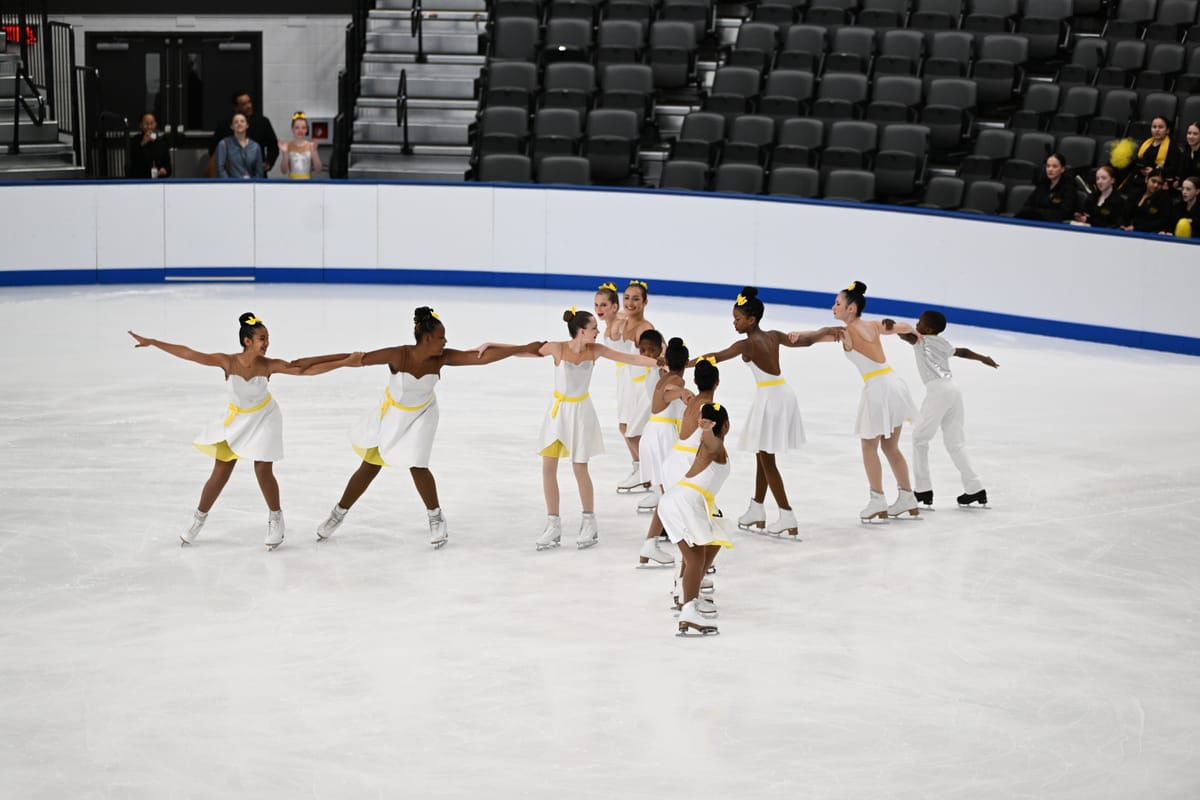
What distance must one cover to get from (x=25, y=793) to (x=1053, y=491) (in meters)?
6.76

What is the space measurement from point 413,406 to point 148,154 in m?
11.5

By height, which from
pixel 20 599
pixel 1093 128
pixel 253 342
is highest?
pixel 1093 128

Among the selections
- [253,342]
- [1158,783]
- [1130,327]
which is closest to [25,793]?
[253,342]

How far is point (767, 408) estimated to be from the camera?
877 centimetres

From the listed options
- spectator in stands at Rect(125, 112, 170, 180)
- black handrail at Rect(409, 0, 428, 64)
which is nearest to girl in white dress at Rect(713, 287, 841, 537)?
spectator in stands at Rect(125, 112, 170, 180)

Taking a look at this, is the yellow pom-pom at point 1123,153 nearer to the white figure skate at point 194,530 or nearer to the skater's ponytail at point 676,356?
the skater's ponytail at point 676,356

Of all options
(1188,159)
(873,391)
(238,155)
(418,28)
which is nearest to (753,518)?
(873,391)

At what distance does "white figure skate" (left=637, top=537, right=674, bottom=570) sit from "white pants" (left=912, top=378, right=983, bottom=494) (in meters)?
1.93

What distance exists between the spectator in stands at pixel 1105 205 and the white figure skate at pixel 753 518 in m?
7.99

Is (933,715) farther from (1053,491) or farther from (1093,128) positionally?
(1093,128)

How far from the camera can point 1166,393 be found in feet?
43.0

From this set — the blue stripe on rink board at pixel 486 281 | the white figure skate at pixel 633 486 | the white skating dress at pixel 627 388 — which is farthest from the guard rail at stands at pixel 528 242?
the white skating dress at pixel 627 388

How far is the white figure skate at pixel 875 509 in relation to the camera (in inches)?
365

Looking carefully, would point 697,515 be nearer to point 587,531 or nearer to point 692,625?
point 692,625
